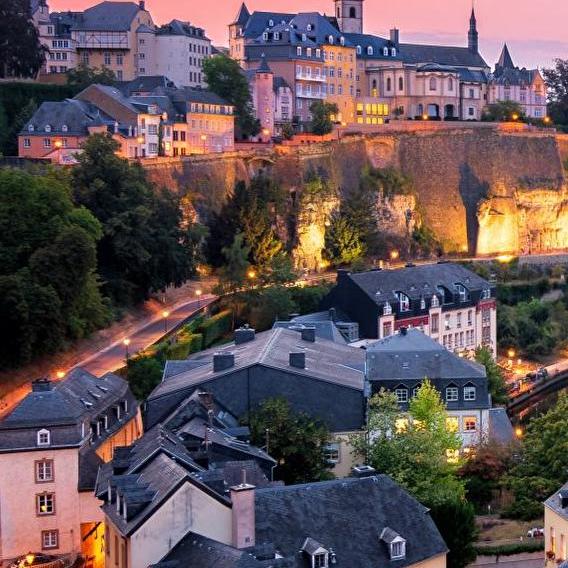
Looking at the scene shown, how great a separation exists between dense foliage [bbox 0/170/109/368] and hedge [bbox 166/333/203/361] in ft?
12.2

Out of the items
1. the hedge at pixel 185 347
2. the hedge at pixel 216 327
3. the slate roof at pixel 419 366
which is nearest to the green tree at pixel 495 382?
the slate roof at pixel 419 366

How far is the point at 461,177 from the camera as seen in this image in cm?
10738

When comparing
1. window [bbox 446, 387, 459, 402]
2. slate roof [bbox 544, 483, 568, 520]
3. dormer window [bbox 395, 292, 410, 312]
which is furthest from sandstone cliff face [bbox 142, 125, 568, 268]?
slate roof [bbox 544, 483, 568, 520]

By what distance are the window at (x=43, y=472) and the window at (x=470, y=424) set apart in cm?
1933

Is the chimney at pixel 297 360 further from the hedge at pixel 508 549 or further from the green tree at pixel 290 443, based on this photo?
the hedge at pixel 508 549

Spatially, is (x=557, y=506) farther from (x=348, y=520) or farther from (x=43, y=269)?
(x=43, y=269)

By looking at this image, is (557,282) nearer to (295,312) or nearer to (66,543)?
(295,312)

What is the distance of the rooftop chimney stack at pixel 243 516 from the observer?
29.4m

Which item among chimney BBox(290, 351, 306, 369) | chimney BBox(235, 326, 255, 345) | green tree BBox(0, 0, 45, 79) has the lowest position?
chimney BBox(235, 326, 255, 345)

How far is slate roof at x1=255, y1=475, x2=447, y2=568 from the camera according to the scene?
101ft

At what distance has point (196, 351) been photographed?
58969 millimetres

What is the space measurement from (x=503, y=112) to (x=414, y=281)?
49.4 m

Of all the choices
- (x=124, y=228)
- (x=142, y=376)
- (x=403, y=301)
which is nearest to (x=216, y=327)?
(x=124, y=228)

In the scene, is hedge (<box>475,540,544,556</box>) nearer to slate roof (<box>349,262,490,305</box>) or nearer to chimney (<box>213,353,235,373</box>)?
chimney (<box>213,353,235,373</box>)
